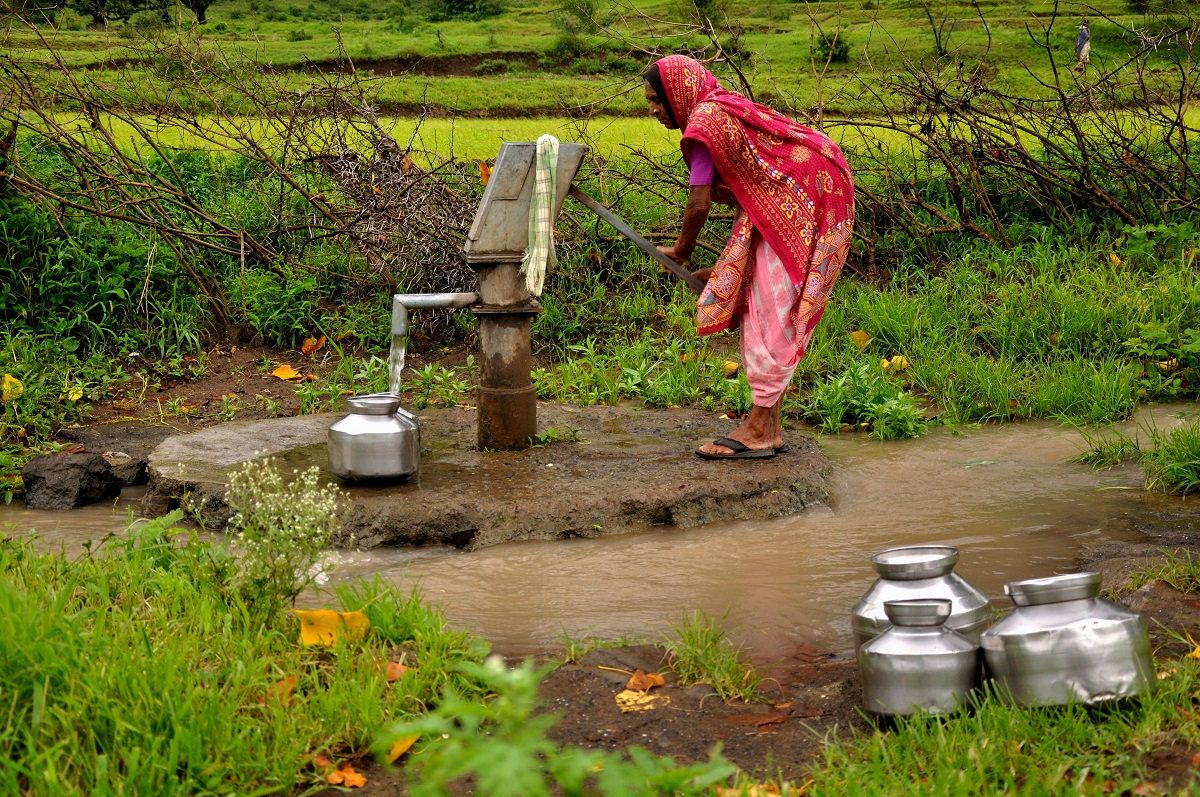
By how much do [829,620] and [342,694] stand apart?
4.70 ft

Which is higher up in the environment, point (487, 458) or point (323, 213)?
point (323, 213)

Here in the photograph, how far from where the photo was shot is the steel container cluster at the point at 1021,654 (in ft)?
7.08

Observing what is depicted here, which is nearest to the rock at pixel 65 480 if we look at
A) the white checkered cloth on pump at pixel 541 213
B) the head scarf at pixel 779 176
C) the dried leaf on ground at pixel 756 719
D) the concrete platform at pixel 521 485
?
the concrete platform at pixel 521 485

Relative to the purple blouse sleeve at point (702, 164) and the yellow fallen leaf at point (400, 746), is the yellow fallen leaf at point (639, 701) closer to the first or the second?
the yellow fallen leaf at point (400, 746)

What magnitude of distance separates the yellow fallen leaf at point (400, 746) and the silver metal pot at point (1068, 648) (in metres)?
1.20

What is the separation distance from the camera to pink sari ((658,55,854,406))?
407 cm

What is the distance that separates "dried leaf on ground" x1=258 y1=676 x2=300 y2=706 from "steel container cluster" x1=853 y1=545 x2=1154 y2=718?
1181 mm

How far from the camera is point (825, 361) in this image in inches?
230

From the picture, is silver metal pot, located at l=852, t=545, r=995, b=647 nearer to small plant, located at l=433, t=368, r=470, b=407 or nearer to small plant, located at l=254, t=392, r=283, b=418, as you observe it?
small plant, located at l=433, t=368, r=470, b=407

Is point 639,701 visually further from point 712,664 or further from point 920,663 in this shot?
point 920,663

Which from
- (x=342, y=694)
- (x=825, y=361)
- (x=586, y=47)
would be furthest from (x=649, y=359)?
(x=586, y=47)

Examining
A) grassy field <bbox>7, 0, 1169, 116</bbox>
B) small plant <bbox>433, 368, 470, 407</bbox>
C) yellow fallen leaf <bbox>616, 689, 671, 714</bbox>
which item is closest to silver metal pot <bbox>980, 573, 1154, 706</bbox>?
yellow fallen leaf <bbox>616, 689, 671, 714</bbox>

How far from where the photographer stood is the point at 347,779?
212cm

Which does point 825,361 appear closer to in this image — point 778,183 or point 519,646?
point 778,183
